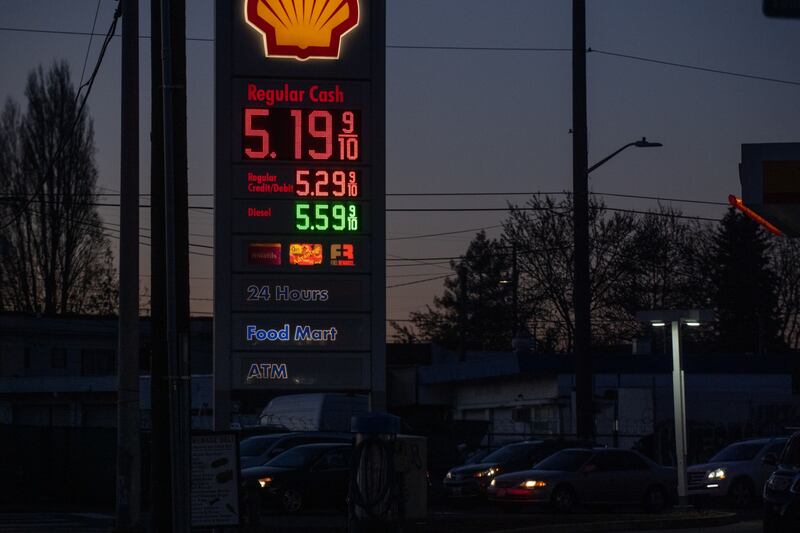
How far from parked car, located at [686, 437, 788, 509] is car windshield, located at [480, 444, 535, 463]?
3.72 meters

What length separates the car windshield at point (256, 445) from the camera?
2888cm

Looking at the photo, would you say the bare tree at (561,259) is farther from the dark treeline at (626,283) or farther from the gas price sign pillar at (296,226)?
the gas price sign pillar at (296,226)

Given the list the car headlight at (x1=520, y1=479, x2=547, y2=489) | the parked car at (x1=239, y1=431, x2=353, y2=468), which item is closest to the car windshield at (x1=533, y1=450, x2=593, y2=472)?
the car headlight at (x1=520, y1=479, x2=547, y2=489)

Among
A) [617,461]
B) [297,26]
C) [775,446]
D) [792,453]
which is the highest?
[297,26]

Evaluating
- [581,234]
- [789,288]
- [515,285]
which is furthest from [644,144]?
[789,288]

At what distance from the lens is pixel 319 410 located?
37094mm

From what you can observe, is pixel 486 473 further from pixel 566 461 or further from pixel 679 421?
pixel 679 421

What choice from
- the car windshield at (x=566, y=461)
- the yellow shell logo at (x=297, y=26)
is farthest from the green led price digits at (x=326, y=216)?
the car windshield at (x=566, y=461)

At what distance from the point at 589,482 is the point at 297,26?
1176cm

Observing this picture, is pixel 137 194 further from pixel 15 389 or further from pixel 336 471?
pixel 15 389

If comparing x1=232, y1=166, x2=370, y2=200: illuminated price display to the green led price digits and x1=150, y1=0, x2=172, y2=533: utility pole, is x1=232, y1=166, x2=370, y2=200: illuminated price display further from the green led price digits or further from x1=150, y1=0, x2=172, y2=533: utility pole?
x1=150, y1=0, x2=172, y2=533: utility pole

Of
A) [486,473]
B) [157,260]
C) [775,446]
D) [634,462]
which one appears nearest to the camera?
[157,260]

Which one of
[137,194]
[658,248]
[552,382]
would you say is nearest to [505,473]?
[137,194]

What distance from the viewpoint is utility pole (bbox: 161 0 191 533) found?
42.5 ft
